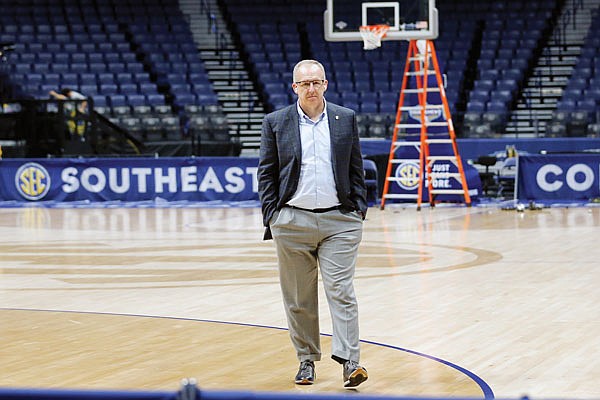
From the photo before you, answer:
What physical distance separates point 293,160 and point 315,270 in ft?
2.10

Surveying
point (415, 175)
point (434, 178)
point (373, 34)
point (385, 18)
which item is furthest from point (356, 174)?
point (415, 175)

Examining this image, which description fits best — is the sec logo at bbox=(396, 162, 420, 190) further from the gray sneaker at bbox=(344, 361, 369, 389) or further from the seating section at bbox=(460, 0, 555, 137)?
the gray sneaker at bbox=(344, 361, 369, 389)

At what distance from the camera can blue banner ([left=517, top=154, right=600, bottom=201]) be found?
2097 centimetres

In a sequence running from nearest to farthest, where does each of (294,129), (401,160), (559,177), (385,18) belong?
(294,129) → (385,18) → (401,160) → (559,177)

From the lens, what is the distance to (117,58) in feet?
103

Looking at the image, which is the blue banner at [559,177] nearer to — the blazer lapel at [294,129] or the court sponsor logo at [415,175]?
the court sponsor logo at [415,175]

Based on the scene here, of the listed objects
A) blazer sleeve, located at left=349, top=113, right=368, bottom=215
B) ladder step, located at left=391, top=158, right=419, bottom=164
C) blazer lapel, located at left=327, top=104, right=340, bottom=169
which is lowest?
ladder step, located at left=391, top=158, right=419, bottom=164

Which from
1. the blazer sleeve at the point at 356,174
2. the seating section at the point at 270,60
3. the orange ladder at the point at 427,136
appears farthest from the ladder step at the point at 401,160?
the blazer sleeve at the point at 356,174

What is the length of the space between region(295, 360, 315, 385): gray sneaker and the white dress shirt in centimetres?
84

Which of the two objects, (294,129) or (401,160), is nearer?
(294,129)

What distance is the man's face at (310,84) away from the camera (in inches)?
227

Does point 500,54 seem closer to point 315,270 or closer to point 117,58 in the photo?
point 117,58

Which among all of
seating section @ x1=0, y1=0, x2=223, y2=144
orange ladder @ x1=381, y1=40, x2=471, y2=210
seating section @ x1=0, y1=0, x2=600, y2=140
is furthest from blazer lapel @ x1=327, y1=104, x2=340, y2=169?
seating section @ x1=0, y1=0, x2=223, y2=144

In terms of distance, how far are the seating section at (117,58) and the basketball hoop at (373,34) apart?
8.20 meters
